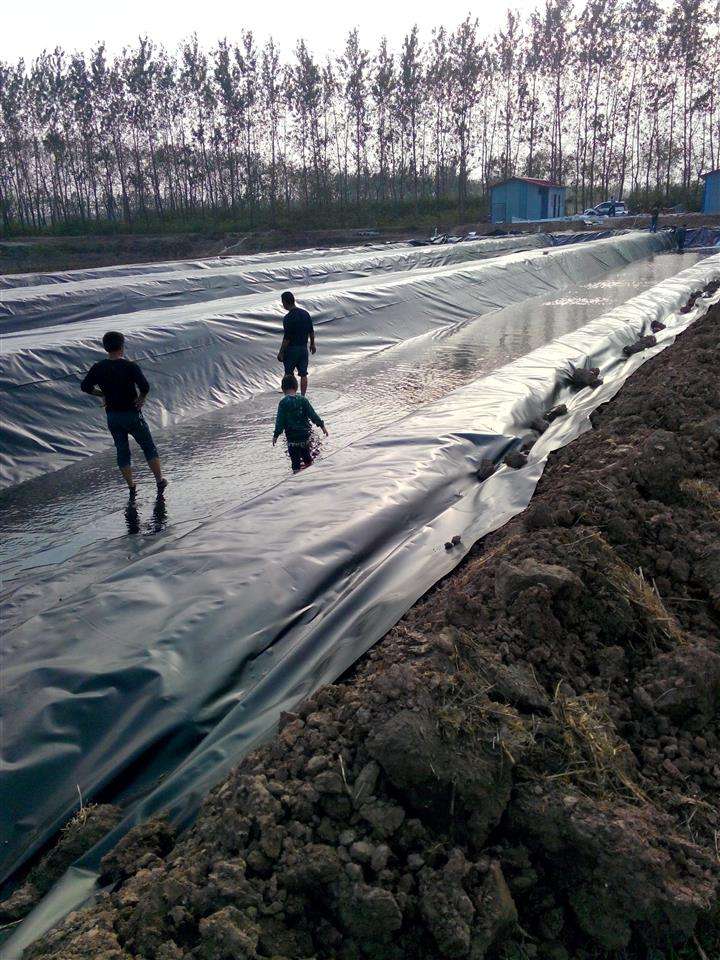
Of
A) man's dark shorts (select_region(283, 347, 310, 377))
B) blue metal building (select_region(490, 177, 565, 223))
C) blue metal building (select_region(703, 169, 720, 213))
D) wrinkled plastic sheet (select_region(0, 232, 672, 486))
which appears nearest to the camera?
wrinkled plastic sheet (select_region(0, 232, 672, 486))

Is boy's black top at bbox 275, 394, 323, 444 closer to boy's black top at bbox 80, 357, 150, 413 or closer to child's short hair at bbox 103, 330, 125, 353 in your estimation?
boy's black top at bbox 80, 357, 150, 413

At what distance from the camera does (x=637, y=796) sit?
2.06m

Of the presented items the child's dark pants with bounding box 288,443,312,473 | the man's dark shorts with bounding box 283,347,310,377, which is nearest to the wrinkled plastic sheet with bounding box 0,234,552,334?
the man's dark shorts with bounding box 283,347,310,377

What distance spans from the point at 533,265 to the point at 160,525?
1559 cm

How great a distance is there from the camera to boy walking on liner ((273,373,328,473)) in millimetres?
6406

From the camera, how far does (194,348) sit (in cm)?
910

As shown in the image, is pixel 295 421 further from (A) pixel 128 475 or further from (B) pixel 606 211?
(B) pixel 606 211

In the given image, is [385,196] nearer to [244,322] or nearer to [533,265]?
[533,265]

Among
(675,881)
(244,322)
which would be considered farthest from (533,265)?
(675,881)

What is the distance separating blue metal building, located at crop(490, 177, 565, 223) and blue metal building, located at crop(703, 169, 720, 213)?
7.37m

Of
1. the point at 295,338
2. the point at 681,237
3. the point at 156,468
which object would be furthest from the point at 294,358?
the point at 681,237

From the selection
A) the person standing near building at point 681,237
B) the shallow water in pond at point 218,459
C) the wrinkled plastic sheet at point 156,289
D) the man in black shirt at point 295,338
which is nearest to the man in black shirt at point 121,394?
the shallow water in pond at point 218,459

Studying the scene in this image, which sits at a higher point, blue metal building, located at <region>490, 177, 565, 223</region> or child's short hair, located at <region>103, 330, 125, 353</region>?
blue metal building, located at <region>490, 177, 565, 223</region>

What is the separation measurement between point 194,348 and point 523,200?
110ft
